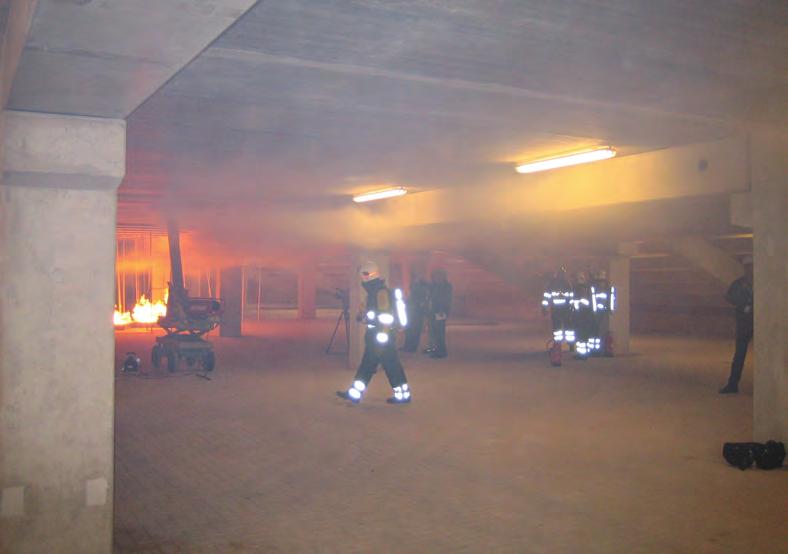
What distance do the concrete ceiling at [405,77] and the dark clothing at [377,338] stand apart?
1873 mm

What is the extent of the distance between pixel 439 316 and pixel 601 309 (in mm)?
3613

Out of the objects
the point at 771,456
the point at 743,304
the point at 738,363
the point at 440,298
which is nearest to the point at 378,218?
the point at 440,298

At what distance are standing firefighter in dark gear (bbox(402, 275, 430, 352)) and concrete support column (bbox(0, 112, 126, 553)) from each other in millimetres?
14504

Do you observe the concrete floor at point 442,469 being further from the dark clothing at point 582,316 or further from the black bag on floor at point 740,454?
the dark clothing at point 582,316

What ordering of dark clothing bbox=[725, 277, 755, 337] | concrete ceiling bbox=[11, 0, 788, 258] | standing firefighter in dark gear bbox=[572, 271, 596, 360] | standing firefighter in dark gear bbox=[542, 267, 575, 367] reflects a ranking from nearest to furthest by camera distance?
concrete ceiling bbox=[11, 0, 788, 258], dark clothing bbox=[725, 277, 755, 337], standing firefighter in dark gear bbox=[542, 267, 575, 367], standing firefighter in dark gear bbox=[572, 271, 596, 360]

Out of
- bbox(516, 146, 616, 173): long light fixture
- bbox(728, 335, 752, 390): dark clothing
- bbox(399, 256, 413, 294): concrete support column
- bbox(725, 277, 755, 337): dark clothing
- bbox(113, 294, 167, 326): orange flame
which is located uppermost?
bbox(516, 146, 616, 173): long light fixture

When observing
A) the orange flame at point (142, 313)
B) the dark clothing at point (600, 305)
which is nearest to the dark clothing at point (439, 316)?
the dark clothing at point (600, 305)

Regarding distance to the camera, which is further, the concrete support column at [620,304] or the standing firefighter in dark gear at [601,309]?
the concrete support column at [620,304]

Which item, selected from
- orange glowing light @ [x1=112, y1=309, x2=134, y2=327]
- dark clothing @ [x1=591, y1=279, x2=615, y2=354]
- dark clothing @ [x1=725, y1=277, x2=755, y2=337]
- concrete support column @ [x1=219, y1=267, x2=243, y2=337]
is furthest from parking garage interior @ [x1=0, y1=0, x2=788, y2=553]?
orange glowing light @ [x1=112, y1=309, x2=134, y2=327]

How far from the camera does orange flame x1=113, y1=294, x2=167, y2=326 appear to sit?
24.2m

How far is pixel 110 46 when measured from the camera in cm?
366

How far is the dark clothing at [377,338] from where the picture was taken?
36.3 feet

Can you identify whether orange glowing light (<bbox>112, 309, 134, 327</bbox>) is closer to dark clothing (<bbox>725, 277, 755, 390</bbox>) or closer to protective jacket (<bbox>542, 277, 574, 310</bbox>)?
protective jacket (<bbox>542, 277, 574, 310</bbox>)

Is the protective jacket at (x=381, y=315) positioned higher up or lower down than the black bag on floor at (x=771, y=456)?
higher up
